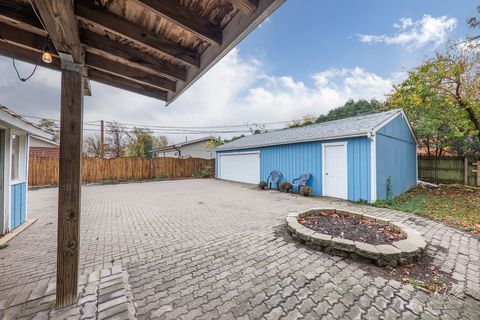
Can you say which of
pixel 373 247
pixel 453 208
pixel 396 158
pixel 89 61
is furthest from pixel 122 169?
pixel 453 208

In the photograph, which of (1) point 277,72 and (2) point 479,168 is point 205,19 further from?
(2) point 479,168

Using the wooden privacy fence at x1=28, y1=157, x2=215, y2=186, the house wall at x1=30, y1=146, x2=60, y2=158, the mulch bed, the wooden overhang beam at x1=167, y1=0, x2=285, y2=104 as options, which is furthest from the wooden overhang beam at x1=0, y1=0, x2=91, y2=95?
the house wall at x1=30, y1=146, x2=60, y2=158

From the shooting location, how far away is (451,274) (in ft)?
7.81

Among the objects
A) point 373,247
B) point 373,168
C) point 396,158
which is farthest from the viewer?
point 396,158

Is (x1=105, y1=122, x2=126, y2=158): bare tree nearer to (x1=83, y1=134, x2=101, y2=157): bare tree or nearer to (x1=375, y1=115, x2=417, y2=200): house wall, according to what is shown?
(x1=83, y1=134, x2=101, y2=157): bare tree

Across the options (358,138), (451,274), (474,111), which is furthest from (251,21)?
(474,111)

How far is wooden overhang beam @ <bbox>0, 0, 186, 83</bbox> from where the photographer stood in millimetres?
1511

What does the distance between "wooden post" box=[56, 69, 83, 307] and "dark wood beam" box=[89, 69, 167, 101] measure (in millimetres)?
881

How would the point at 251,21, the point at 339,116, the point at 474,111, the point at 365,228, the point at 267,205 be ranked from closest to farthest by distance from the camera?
1. the point at 251,21
2. the point at 365,228
3. the point at 267,205
4. the point at 474,111
5. the point at 339,116

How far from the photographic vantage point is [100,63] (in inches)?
87.2

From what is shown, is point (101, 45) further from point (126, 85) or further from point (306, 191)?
point (306, 191)

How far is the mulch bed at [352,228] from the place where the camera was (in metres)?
3.10

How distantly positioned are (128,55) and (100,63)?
0.51 m

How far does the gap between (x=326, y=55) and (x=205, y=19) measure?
9931 millimetres
